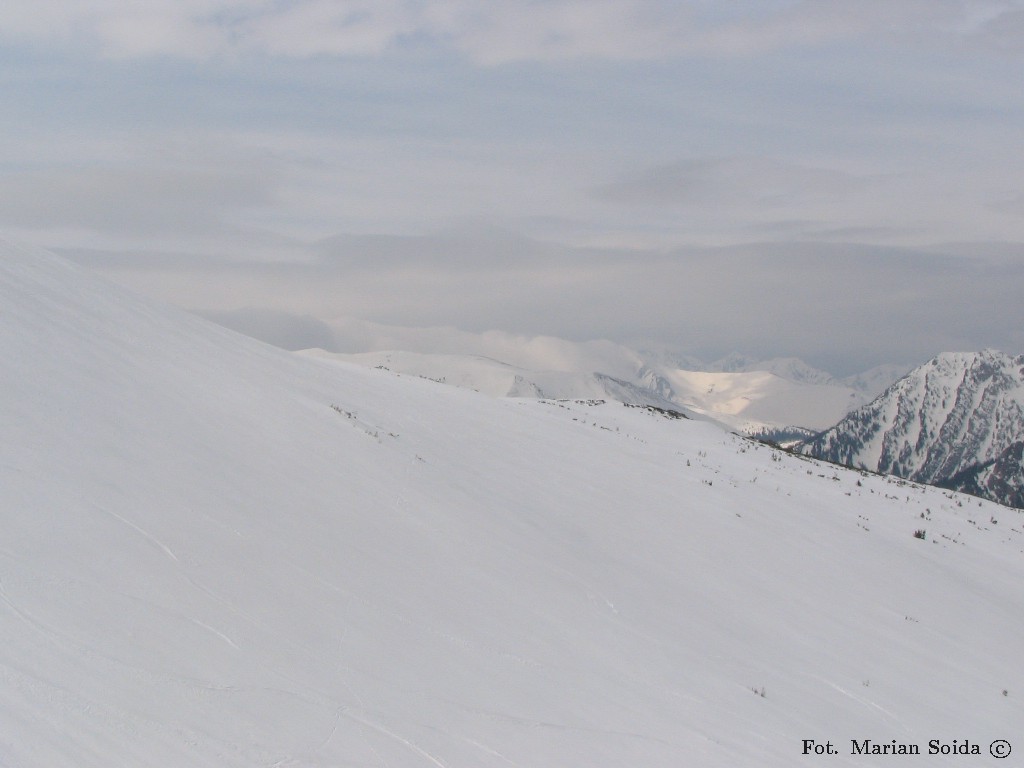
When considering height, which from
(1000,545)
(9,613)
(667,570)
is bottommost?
(1000,545)

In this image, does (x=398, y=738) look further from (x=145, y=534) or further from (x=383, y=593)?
(x=145, y=534)

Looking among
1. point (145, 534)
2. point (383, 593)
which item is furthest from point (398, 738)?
point (145, 534)

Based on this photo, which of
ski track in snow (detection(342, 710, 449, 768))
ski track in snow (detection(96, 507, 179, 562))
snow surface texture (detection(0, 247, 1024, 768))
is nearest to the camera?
snow surface texture (detection(0, 247, 1024, 768))

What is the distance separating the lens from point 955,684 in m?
13.1

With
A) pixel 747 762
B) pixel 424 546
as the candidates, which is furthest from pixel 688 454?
pixel 747 762

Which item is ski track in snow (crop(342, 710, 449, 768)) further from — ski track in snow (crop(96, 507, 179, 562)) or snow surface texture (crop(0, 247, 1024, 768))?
ski track in snow (crop(96, 507, 179, 562))

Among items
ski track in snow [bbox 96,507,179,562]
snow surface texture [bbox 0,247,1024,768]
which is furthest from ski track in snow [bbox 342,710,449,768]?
ski track in snow [bbox 96,507,179,562]

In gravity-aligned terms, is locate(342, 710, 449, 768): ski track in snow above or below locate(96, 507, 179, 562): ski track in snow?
below

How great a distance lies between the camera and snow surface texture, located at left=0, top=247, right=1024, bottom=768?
22.8 ft

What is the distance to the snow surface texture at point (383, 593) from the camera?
694 centimetres

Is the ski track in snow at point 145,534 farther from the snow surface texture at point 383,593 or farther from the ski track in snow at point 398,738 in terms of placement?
the ski track in snow at point 398,738

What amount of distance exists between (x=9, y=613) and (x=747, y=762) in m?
7.59

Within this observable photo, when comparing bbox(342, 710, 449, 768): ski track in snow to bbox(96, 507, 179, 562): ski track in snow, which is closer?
bbox(342, 710, 449, 768): ski track in snow

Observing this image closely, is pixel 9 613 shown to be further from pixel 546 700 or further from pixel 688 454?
pixel 688 454
